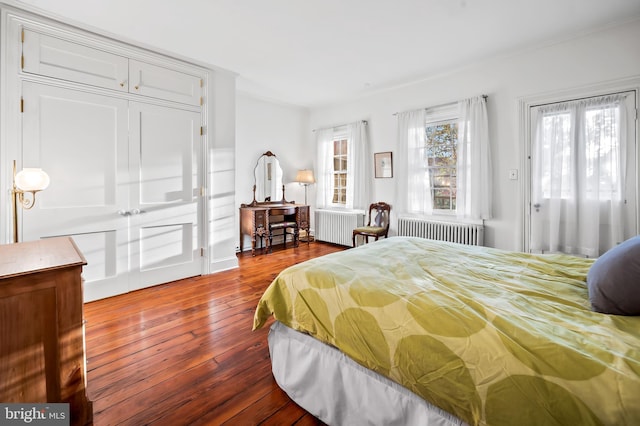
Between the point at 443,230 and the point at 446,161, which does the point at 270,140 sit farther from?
the point at 443,230

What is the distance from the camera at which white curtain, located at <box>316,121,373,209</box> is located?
16.5 ft

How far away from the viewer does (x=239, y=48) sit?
3281mm

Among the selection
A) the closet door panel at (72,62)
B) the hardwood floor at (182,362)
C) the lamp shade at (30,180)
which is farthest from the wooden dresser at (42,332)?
the closet door panel at (72,62)

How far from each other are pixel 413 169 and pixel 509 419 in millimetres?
3766

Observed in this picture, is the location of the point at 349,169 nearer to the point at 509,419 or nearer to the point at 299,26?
→ the point at 299,26

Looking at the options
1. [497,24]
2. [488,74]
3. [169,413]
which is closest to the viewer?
[169,413]

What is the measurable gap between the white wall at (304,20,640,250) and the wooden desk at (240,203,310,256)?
5.69ft

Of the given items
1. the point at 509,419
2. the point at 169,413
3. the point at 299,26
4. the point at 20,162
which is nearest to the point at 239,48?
the point at 299,26

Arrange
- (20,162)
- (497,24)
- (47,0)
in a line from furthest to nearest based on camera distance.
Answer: (497,24), (20,162), (47,0)

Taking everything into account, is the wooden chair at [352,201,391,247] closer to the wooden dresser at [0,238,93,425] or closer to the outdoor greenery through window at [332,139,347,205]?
the outdoor greenery through window at [332,139,347,205]

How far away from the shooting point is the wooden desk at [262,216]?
4875 millimetres

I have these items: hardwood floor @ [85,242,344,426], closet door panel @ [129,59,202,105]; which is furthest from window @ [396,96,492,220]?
closet door panel @ [129,59,202,105]

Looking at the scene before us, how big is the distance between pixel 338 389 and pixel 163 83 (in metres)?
3.64

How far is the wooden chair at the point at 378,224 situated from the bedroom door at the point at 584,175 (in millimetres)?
1915
